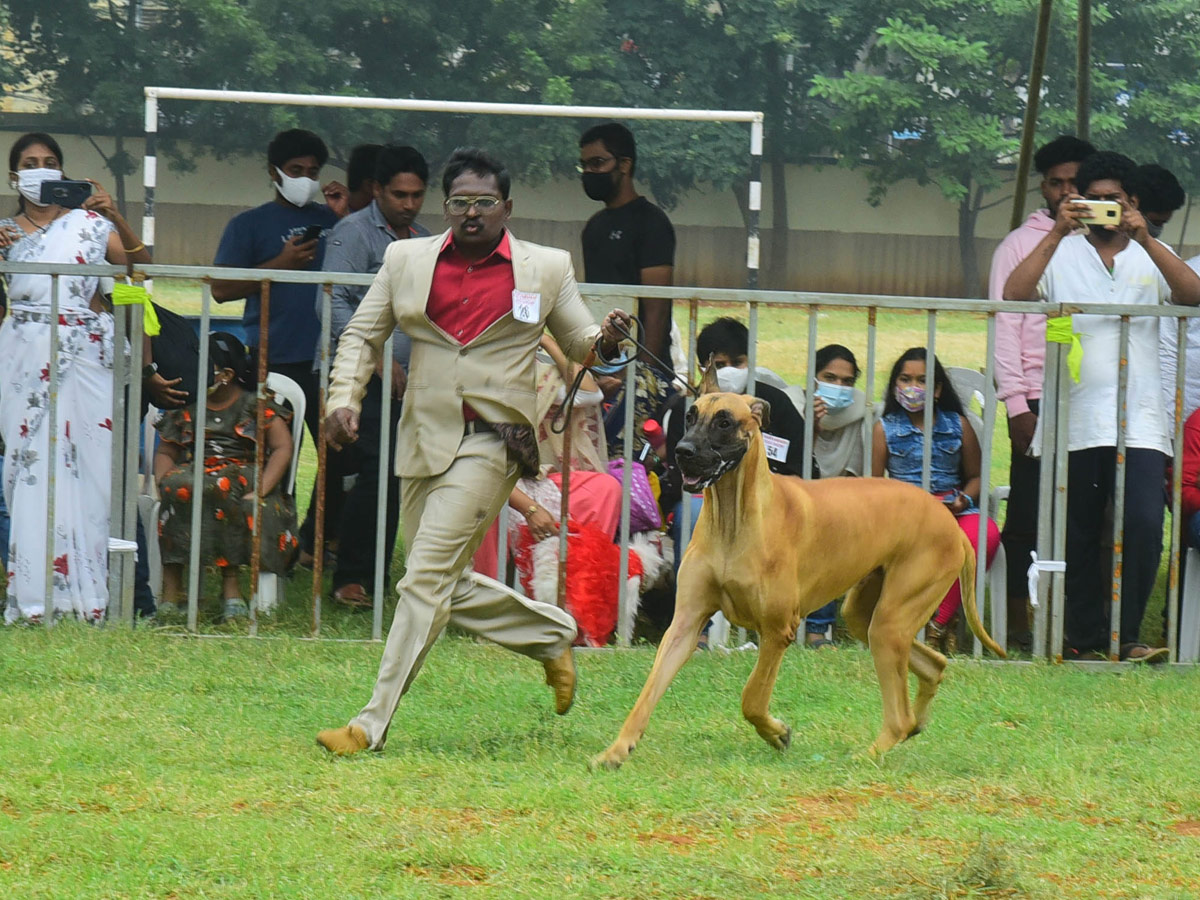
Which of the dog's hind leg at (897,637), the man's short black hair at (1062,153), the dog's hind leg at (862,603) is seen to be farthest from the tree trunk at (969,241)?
the dog's hind leg at (897,637)

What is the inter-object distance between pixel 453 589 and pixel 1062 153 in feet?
14.8

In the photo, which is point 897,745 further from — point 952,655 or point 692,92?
point 692,92

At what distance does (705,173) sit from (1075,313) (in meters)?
26.0

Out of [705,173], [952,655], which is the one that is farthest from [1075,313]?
[705,173]

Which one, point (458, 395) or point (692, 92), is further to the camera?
point (692, 92)

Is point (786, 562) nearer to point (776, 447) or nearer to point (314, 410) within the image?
point (776, 447)

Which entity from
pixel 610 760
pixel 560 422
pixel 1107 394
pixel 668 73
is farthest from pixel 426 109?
pixel 668 73

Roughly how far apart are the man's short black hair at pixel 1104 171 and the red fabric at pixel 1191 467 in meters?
1.15

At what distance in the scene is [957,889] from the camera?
455 cm

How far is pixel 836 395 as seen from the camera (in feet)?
27.4

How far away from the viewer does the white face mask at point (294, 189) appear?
8.88 m

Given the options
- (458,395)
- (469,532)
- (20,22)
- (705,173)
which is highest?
(20,22)

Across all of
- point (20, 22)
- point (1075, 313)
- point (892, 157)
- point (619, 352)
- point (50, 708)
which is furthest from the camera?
point (892, 157)

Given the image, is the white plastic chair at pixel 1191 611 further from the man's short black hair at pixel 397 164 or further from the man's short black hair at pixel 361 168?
the man's short black hair at pixel 361 168
